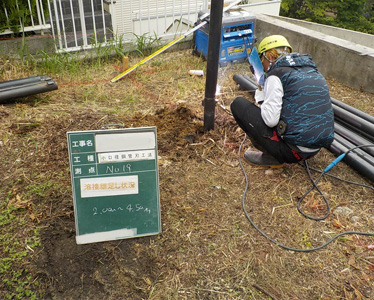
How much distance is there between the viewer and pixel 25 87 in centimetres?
454

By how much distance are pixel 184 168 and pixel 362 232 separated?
1.63m

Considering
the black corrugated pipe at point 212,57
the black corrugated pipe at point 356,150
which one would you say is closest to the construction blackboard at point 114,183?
the black corrugated pipe at point 212,57

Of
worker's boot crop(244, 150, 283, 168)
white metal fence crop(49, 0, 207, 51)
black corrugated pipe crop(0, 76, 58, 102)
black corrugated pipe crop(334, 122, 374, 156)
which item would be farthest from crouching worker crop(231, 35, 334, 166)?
white metal fence crop(49, 0, 207, 51)

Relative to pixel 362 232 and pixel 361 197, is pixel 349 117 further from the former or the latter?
pixel 362 232

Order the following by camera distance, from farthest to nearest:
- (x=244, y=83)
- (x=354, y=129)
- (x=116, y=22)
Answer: (x=116, y=22)
(x=244, y=83)
(x=354, y=129)

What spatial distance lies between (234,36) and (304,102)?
3175mm

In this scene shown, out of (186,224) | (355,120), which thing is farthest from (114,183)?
(355,120)

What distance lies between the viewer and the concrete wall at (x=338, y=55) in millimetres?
5277

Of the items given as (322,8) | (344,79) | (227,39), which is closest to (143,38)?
(227,39)

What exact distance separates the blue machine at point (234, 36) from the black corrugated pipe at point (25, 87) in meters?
2.62

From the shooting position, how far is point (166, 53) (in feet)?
21.8

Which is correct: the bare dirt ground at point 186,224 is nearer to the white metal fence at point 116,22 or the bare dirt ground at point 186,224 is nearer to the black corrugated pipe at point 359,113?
the black corrugated pipe at point 359,113

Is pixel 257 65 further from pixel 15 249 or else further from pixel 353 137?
pixel 15 249

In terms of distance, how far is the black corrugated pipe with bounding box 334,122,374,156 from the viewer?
3894mm
